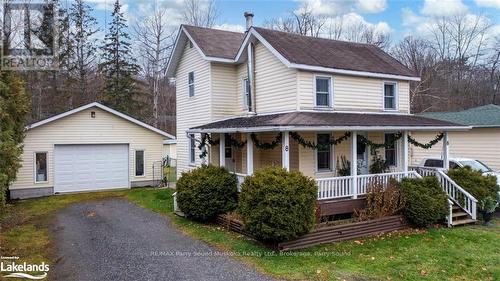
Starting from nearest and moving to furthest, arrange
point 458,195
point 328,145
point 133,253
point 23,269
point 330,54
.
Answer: point 23,269 → point 133,253 → point 328,145 → point 458,195 → point 330,54

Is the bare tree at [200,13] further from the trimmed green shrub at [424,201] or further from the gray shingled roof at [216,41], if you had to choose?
the trimmed green shrub at [424,201]

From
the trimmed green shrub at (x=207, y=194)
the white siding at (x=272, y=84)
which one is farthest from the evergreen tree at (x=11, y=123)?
the white siding at (x=272, y=84)

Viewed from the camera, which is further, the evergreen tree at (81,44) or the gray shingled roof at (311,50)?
the evergreen tree at (81,44)

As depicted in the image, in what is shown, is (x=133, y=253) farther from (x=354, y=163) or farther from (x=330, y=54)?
(x=330, y=54)

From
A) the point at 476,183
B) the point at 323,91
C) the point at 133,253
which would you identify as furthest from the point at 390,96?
the point at 133,253

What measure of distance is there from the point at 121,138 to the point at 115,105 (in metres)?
15.5

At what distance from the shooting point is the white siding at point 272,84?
1344cm

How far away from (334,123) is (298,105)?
196 cm

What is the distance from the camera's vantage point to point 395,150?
52.9 ft

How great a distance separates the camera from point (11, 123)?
14.3 meters

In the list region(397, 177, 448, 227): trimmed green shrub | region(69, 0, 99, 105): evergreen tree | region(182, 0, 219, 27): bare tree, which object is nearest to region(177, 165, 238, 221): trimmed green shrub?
region(397, 177, 448, 227): trimmed green shrub

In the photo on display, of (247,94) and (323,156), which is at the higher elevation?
(247,94)

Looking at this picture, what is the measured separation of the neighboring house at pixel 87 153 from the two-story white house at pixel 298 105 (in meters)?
3.54

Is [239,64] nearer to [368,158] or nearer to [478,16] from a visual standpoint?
[368,158]
